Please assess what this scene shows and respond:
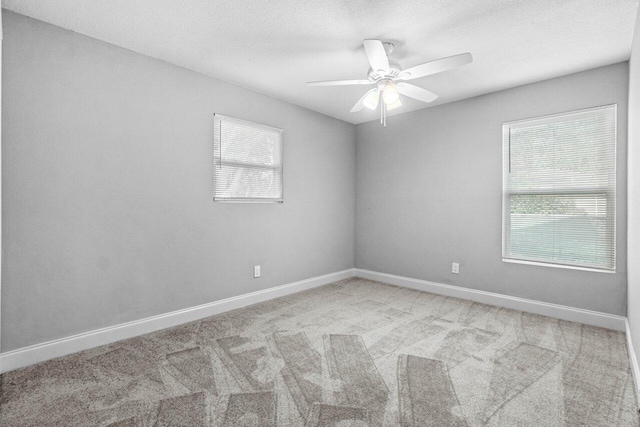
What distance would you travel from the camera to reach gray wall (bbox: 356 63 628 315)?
2941 mm

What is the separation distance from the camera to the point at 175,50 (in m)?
2.65

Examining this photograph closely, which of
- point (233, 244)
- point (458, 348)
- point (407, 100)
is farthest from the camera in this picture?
point (407, 100)

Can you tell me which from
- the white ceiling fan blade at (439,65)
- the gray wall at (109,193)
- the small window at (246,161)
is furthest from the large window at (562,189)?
the gray wall at (109,193)

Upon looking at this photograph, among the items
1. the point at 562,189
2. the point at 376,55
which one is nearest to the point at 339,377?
the point at 376,55

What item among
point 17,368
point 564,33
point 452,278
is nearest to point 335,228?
point 452,278

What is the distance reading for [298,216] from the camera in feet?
13.4

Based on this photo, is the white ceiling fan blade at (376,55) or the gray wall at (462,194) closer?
the white ceiling fan blade at (376,55)

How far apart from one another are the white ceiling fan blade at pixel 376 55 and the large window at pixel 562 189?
195 cm

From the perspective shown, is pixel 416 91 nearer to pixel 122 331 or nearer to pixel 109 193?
pixel 109 193

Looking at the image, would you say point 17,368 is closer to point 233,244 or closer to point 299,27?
point 233,244

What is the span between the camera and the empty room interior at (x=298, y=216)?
1930mm

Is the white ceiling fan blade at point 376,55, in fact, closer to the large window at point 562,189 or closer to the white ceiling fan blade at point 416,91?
the white ceiling fan blade at point 416,91

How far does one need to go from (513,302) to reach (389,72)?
2.74m

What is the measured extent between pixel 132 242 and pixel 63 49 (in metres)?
1.51
